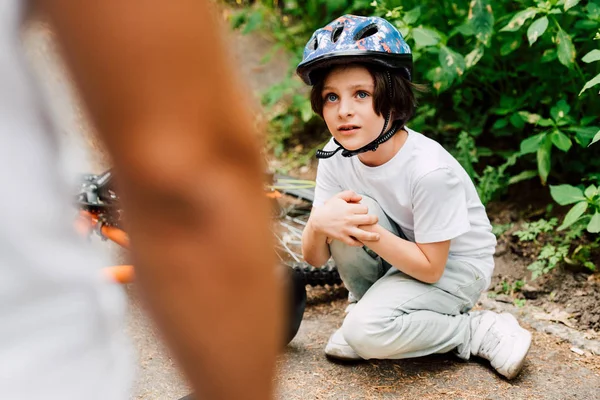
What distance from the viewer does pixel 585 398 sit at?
239 centimetres

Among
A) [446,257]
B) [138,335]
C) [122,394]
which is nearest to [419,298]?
[446,257]

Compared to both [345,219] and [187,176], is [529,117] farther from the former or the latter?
[187,176]

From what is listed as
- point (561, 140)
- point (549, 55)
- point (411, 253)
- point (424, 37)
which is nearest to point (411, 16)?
point (424, 37)

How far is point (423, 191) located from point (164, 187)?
6.22 ft

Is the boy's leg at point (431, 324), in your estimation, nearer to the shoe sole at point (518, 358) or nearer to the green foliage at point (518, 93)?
the shoe sole at point (518, 358)

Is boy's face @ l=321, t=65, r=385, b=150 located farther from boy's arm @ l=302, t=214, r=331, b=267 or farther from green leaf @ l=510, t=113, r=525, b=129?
green leaf @ l=510, t=113, r=525, b=129

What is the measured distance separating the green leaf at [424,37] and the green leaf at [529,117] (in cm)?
57

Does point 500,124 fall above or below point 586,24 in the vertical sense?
below

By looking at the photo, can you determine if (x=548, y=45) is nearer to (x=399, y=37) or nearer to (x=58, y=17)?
(x=399, y=37)

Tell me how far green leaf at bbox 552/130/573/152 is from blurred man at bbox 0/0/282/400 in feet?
9.16

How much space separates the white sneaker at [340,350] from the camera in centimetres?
265

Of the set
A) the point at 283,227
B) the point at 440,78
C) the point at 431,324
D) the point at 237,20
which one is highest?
the point at 237,20

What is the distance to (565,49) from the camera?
120 inches

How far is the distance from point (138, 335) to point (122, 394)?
2.27 m
